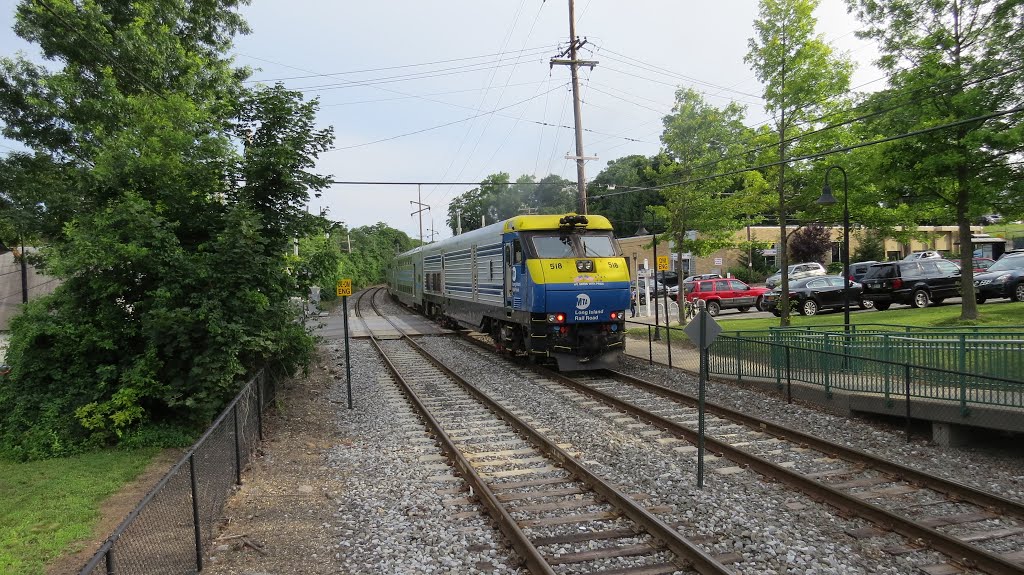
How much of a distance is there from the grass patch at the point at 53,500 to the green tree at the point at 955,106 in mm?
17469

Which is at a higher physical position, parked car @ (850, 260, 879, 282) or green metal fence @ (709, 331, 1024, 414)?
parked car @ (850, 260, 879, 282)

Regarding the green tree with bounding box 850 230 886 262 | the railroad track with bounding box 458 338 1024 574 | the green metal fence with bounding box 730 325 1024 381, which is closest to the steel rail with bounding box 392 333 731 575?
the railroad track with bounding box 458 338 1024 574

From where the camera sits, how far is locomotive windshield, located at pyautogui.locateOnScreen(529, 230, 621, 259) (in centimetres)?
1471

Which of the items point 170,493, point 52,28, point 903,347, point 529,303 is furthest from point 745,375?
point 52,28

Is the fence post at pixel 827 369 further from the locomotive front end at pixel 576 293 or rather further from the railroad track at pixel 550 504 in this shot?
the railroad track at pixel 550 504

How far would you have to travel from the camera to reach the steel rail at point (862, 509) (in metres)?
5.15

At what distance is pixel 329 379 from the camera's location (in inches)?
624

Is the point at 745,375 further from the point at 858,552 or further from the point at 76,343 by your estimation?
the point at 76,343

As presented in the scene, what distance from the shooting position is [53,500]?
7348 millimetres

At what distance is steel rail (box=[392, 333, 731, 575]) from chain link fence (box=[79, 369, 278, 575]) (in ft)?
12.7

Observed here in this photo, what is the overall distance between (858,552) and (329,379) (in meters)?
12.7

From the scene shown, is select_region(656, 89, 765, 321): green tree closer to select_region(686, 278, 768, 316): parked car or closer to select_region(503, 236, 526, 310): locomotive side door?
select_region(686, 278, 768, 316): parked car

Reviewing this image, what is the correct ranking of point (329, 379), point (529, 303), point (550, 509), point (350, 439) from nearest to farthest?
point (550, 509) → point (350, 439) → point (529, 303) → point (329, 379)

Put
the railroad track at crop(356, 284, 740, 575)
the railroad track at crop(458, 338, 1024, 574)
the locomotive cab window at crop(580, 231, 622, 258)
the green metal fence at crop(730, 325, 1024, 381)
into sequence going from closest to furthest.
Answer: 1. the railroad track at crop(356, 284, 740, 575)
2. the railroad track at crop(458, 338, 1024, 574)
3. the green metal fence at crop(730, 325, 1024, 381)
4. the locomotive cab window at crop(580, 231, 622, 258)
